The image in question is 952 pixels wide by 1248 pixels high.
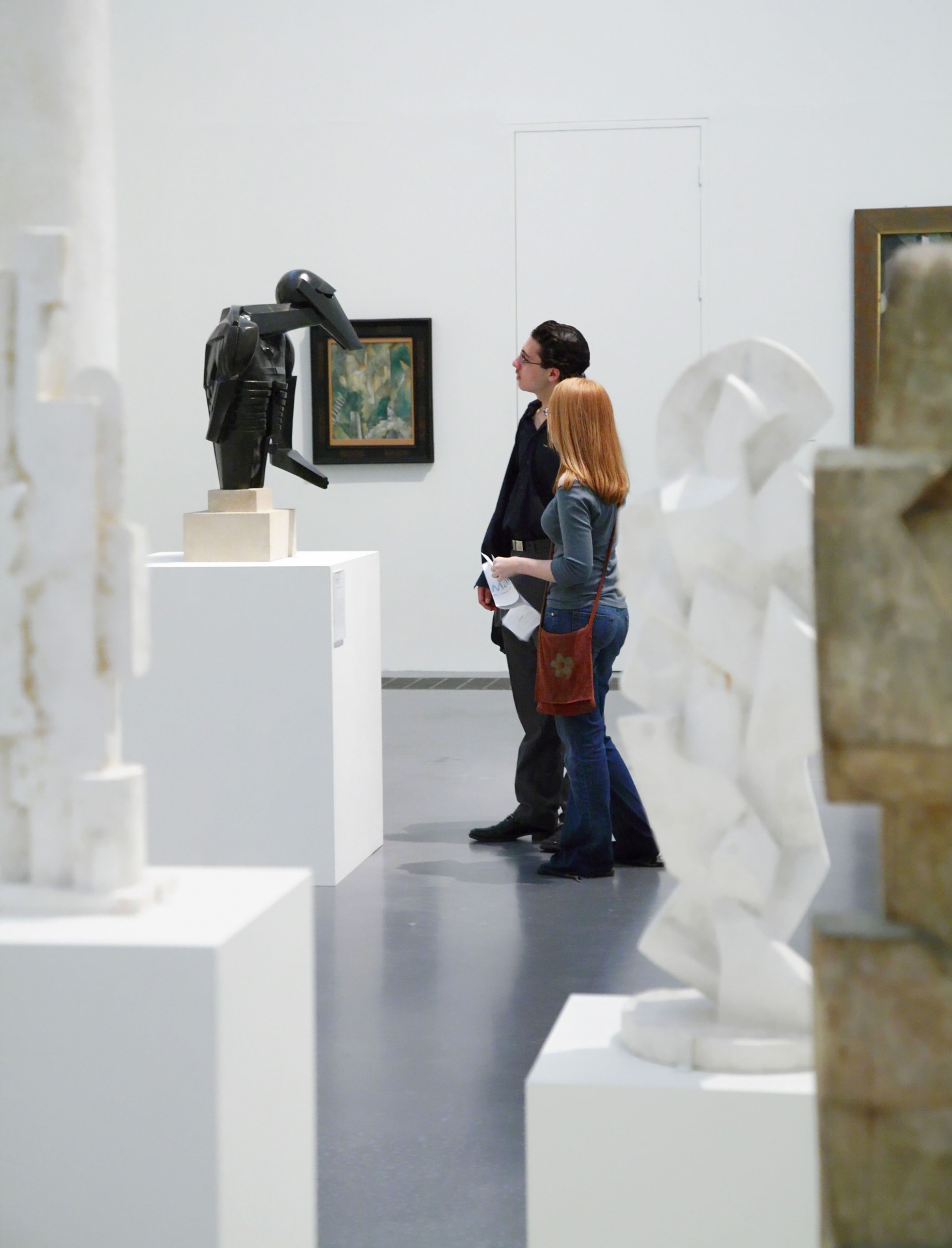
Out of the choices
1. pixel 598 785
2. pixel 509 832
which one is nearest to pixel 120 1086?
pixel 598 785

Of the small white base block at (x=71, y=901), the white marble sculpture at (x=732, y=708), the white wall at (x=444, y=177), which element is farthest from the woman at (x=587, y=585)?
the white wall at (x=444, y=177)

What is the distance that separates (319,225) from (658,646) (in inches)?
381

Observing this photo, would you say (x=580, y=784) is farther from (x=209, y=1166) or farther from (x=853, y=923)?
(x=853, y=923)

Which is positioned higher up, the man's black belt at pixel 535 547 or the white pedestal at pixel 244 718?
the man's black belt at pixel 535 547

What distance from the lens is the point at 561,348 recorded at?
19.8ft

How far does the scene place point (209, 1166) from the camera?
7.56 ft

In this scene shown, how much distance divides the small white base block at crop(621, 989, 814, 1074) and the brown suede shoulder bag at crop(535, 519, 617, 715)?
2997 millimetres

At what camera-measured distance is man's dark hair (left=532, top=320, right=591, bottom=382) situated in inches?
237

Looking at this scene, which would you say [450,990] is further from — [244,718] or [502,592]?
[502,592]

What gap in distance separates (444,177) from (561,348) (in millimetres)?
5713

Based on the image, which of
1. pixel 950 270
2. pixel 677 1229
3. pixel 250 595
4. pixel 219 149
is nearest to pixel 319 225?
pixel 219 149

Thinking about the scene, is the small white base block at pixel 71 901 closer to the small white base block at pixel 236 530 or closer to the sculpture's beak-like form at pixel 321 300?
the small white base block at pixel 236 530

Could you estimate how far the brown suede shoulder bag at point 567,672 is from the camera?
5328 millimetres

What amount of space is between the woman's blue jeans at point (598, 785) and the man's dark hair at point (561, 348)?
114cm
